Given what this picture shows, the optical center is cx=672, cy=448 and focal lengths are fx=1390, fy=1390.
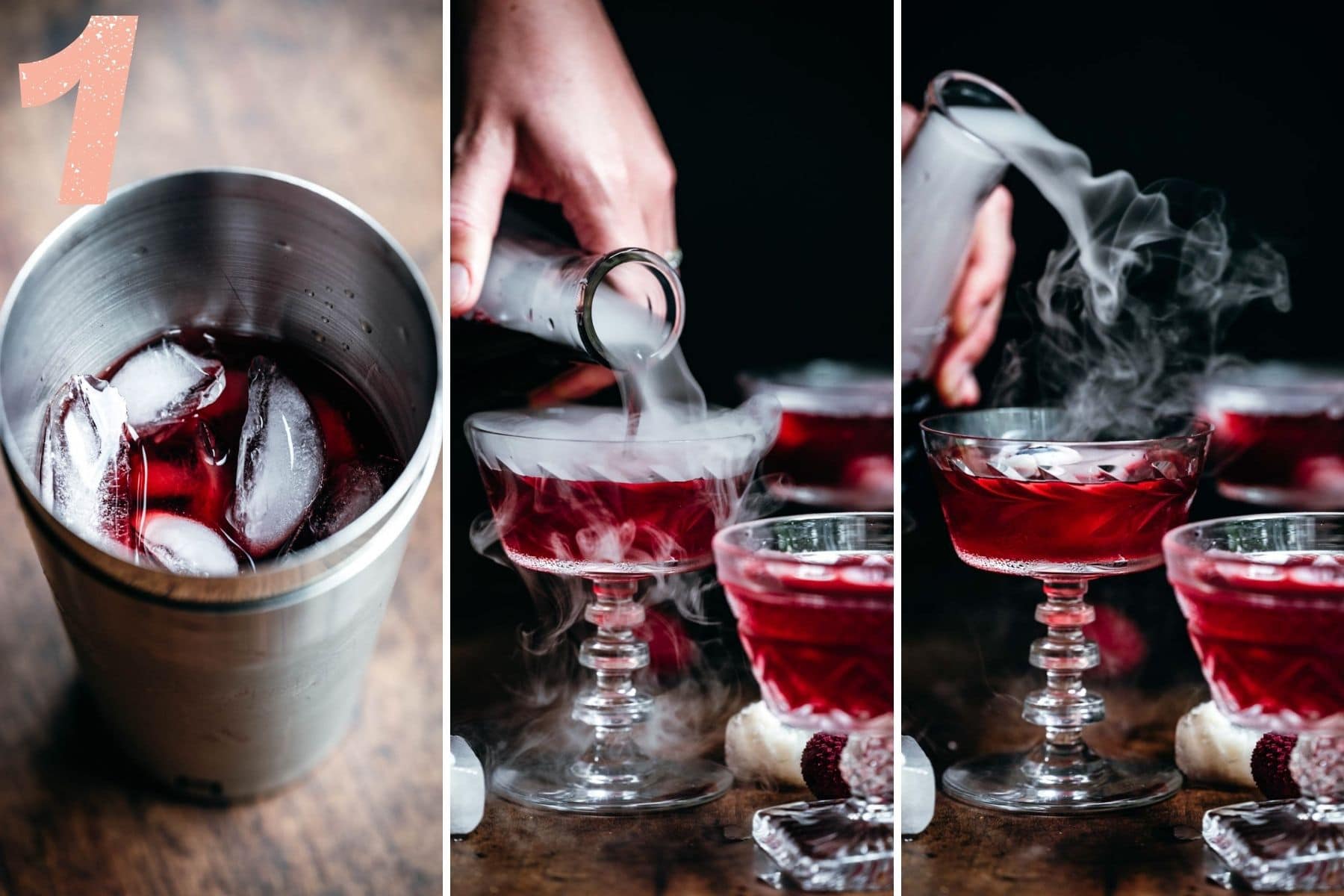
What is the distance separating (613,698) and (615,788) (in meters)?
0.10

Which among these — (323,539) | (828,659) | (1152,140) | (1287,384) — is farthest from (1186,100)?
(323,539)

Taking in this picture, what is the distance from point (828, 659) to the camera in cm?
151

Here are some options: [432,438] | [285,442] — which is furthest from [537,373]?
[285,442]

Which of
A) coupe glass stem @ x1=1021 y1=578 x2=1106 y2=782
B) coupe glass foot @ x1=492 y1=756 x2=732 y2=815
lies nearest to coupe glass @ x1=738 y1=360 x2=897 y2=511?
coupe glass stem @ x1=1021 y1=578 x2=1106 y2=782

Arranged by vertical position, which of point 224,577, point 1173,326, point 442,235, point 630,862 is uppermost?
point 442,235

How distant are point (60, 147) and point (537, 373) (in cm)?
58

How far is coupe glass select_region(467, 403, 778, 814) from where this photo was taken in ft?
4.93

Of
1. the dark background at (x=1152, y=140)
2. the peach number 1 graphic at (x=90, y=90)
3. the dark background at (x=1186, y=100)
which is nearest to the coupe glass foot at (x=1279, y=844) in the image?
the dark background at (x=1152, y=140)

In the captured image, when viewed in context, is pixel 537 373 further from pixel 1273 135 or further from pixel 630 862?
pixel 1273 135

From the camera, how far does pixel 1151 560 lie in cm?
150

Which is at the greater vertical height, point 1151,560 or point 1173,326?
point 1173,326

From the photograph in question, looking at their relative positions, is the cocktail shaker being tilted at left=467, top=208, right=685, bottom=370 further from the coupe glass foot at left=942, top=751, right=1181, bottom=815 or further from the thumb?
the coupe glass foot at left=942, top=751, right=1181, bottom=815

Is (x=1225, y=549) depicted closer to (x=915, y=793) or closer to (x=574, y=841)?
(x=915, y=793)

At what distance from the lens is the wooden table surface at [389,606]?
5.00ft
